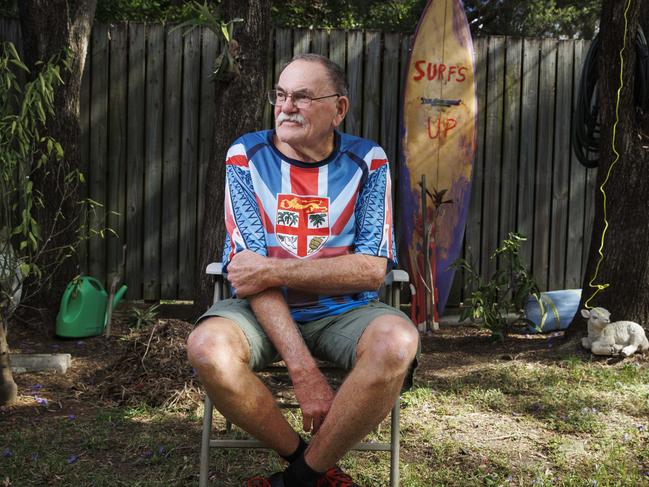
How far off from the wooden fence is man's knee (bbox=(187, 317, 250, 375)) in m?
3.09

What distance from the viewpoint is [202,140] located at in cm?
520

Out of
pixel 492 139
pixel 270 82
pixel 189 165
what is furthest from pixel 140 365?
pixel 492 139

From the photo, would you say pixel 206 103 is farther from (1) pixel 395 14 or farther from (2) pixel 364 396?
(1) pixel 395 14

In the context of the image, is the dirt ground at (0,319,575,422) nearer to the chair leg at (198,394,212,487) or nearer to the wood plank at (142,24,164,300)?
the wood plank at (142,24,164,300)

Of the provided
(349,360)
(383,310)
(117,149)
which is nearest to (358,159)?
(383,310)

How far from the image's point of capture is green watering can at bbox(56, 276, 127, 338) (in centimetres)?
439

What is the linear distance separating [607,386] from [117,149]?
11.1 ft

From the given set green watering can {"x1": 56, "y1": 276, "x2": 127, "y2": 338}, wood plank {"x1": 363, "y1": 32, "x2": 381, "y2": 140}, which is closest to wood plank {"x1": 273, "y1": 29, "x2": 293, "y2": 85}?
wood plank {"x1": 363, "y1": 32, "x2": 381, "y2": 140}

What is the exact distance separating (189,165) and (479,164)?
1.99 m

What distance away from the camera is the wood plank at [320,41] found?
16.8 feet

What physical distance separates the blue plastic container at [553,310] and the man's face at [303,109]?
9.02 feet

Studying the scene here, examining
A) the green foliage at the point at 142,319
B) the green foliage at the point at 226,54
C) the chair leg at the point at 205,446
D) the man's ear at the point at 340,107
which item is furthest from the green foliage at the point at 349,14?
the chair leg at the point at 205,446

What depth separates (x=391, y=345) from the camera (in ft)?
6.94

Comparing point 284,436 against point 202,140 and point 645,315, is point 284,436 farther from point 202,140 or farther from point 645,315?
point 202,140
